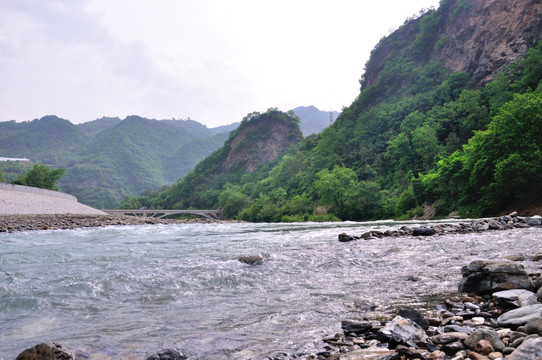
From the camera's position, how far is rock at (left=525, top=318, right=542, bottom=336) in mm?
3830

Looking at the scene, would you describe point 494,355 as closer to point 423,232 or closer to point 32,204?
point 423,232

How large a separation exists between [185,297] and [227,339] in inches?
102

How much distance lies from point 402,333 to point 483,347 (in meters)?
0.85

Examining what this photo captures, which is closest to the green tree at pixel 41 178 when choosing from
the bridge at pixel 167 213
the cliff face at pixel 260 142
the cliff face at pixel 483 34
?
the bridge at pixel 167 213

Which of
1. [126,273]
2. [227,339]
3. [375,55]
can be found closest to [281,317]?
[227,339]

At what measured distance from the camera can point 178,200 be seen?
5620 inches

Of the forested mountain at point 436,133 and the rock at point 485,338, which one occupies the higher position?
the forested mountain at point 436,133

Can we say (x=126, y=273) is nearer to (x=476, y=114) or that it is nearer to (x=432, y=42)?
(x=476, y=114)

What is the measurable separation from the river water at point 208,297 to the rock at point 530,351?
2.21 m

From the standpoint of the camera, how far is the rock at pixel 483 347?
370 cm

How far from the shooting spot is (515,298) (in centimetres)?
541

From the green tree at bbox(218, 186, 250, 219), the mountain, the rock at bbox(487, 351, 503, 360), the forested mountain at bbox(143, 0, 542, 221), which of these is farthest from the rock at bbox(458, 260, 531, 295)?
the mountain

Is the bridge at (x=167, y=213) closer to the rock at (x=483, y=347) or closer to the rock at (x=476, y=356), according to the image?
the rock at (x=483, y=347)

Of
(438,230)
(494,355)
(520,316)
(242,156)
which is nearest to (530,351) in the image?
(494,355)
